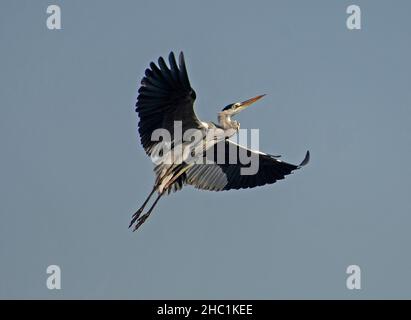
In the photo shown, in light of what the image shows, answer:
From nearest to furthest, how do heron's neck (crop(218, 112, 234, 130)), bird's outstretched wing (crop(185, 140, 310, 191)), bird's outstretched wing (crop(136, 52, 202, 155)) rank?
bird's outstretched wing (crop(136, 52, 202, 155)) < heron's neck (crop(218, 112, 234, 130)) < bird's outstretched wing (crop(185, 140, 310, 191))

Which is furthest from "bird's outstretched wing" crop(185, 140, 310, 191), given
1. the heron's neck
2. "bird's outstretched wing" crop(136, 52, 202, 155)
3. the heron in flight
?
"bird's outstretched wing" crop(136, 52, 202, 155)

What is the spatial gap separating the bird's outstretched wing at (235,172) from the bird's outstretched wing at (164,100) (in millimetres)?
1827

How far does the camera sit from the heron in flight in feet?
63.0

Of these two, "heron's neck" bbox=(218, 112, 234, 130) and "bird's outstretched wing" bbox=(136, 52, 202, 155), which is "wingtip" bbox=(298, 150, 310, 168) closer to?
"heron's neck" bbox=(218, 112, 234, 130)

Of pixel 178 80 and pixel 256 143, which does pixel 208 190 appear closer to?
pixel 256 143

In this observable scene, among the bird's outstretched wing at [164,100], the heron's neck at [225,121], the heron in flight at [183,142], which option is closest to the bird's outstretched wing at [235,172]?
the heron in flight at [183,142]

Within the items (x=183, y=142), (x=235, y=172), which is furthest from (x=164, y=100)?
(x=235, y=172)

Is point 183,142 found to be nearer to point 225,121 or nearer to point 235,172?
point 225,121

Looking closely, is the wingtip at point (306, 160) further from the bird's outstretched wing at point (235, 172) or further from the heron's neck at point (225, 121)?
the heron's neck at point (225, 121)
